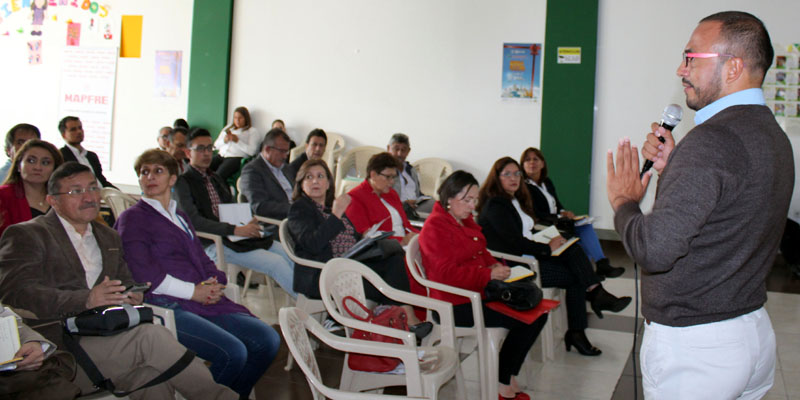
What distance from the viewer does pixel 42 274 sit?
7.43 feet

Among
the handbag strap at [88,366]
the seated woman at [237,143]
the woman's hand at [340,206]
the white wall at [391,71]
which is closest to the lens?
the handbag strap at [88,366]

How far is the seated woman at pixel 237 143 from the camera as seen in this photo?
26.5 ft

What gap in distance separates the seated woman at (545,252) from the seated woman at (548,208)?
446 millimetres

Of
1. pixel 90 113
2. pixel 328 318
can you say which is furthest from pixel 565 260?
pixel 90 113

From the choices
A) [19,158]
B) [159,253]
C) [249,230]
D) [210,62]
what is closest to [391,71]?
[210,62]

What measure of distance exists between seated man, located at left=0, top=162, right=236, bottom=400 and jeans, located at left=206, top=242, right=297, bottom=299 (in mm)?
1363

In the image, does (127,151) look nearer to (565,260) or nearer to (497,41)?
(497,41)

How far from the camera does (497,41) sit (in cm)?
738

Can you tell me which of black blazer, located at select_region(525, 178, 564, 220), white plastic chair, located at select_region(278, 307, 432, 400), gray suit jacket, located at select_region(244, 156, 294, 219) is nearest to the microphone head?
white plastic chair, located at select_region(278, 307, 432, 400)

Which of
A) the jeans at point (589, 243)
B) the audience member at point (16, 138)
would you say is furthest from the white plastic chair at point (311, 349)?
the audience member at point (16, 138)

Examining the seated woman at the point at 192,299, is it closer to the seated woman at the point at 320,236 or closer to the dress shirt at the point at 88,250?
the dress shirt at the point at 88,250

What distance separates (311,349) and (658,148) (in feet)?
4.03

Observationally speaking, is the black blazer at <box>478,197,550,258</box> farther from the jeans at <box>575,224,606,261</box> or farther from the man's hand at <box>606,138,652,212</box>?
the man's hand at <box>606,138,652,212</box>

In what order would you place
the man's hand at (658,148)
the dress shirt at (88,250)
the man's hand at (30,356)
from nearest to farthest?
the man's hand at (658,148) < the man's hand at (30,356) < the dress shirt at (88,250)
